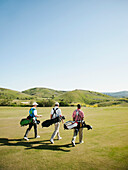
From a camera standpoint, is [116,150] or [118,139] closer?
[116,150]

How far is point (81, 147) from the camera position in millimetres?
7695

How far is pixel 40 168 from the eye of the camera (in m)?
5.41

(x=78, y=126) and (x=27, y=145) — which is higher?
(x=78, y=126)

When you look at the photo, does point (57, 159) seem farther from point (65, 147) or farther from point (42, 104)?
point (42, 104)

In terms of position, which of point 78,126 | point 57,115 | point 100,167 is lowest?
point 100,167

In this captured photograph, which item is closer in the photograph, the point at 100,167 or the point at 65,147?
the point at 100,167

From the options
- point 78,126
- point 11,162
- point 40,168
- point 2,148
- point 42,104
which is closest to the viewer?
point 40,168

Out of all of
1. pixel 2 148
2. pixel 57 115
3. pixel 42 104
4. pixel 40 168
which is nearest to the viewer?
pixel 40 168

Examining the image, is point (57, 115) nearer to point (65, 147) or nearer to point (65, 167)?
point (65, 147)

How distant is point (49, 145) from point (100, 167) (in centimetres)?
344

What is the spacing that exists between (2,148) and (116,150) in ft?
18.7

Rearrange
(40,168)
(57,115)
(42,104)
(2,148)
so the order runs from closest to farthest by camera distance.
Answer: (40,168) < (2,148) < (57,115) < (42,104)

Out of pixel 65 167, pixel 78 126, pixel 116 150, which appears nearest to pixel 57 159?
pixel 65 167

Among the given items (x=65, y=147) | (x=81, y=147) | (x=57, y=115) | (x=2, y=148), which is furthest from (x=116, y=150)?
(x=2, y=148)
